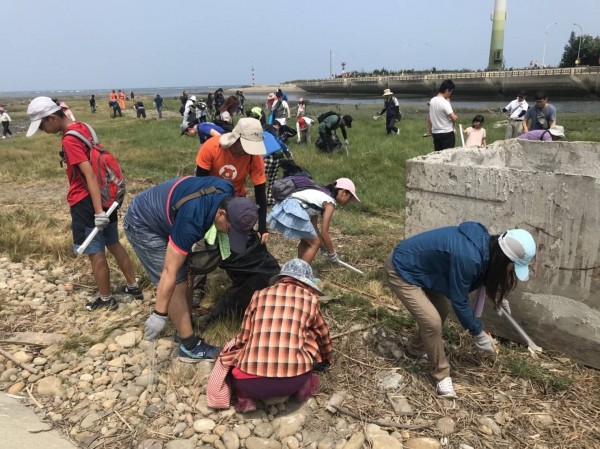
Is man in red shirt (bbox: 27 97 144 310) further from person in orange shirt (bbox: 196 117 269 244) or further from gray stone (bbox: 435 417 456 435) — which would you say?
gray stone (bbox: 435 417 456 435)

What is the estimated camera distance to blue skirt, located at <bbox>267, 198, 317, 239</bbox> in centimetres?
402

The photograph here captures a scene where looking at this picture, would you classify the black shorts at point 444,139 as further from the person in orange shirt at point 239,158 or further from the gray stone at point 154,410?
the gray stone at point 154,410

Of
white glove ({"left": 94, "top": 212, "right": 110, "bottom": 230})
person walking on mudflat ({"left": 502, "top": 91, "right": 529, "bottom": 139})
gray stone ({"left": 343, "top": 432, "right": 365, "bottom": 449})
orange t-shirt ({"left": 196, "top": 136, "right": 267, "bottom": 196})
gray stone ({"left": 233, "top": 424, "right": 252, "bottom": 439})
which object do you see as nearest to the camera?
gray stone ({"left": 343, "top": 432, "right": 365, "bottom": 449})

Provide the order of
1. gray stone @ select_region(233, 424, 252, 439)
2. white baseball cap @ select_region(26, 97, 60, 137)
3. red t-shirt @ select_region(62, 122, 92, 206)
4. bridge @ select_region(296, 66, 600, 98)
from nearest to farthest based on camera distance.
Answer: gray stone @ select_region(233, 424, 252, 439)
white baseball cap @ select_region(26, 97, 60, 137)
red t-shirt @ select_region(62, 122, 92, 206)
bridge @ select_region(296, 66, 600, 98)

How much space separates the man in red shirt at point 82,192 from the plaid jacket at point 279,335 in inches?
63.9

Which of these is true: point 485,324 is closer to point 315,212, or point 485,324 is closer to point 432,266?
point 432,266

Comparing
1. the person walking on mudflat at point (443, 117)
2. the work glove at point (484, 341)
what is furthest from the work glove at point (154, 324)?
the person walking on mudflat at point (443, 117)

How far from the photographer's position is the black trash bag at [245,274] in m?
3.57

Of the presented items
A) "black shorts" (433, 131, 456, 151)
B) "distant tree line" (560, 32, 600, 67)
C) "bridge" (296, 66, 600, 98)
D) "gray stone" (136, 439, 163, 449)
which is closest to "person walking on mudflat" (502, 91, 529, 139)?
"black shorts" (433, 131, 456, 151)

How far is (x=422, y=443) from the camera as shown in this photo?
2.53m

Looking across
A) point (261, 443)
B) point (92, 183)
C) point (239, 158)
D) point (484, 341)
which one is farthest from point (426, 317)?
point (92, 183)

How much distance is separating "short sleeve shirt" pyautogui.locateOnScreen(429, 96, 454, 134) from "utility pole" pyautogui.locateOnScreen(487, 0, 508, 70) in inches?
2054

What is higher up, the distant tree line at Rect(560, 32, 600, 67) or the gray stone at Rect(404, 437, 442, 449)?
the distant tree line at Rect(560, 32, 600, 67)

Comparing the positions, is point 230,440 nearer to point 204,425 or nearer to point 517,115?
point 204,425
